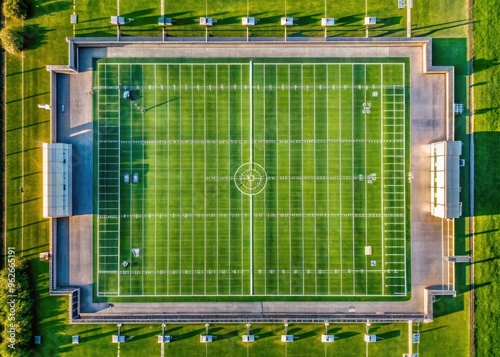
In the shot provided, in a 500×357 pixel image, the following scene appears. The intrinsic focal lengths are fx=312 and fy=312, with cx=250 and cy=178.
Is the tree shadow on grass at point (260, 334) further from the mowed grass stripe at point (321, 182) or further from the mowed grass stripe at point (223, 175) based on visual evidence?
the mowed grass stripe at point (321, 182)

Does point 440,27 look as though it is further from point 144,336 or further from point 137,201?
point 144,336

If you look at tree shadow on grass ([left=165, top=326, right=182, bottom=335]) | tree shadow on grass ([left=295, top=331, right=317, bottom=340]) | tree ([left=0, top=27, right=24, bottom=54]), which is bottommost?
tree shadow on grass ([left=295, top=331, right=317, bottom=340])

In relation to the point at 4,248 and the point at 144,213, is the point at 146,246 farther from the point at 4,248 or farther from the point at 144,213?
the point at 4,248

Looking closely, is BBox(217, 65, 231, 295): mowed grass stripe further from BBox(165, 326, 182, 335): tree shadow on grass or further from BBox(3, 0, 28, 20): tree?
BBox(3, 0, 28, 20): tree

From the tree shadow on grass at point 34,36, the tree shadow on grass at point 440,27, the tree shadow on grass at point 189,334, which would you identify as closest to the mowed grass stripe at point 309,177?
the tree shadow on grass at point 189,334

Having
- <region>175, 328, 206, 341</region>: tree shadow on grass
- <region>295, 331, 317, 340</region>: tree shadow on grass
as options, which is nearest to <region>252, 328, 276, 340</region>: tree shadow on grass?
<region>295, 331, 317, 340</region>: tree shadow on grass

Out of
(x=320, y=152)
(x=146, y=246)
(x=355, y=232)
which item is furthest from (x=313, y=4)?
(x=146, y=246)

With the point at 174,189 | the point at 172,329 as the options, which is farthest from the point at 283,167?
the point at 172,329
